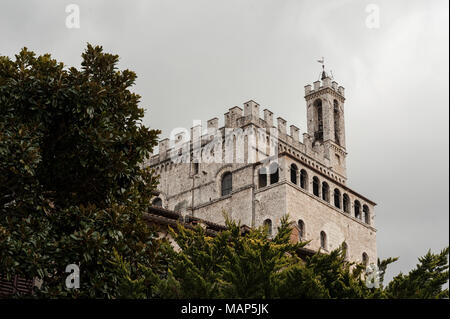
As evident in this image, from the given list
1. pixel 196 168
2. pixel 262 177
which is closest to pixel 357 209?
pixel 262 177

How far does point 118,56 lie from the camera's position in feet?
53.6

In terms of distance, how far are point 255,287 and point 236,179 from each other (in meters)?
34.5

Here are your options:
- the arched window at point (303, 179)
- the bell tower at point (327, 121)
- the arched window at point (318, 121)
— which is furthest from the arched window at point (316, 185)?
the arched window at point (318, 121)

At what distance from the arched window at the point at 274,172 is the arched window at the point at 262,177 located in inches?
19.2

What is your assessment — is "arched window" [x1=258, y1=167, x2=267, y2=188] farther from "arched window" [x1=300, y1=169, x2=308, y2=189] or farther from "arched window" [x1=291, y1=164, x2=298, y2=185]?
"arched window" [x1=300, y1=169, x2=308, y2=189]

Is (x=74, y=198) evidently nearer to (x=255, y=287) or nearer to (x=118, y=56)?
(x=118, y=56)

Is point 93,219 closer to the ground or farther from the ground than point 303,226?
closer to the ground

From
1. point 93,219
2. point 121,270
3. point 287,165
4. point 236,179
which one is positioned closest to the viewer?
point 121,270

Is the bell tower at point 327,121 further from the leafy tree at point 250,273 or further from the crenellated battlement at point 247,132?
the leafy tree at point 250,273

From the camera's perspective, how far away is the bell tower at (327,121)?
180ft

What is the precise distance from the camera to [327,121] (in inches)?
2186

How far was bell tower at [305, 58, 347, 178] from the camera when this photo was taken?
54969mm

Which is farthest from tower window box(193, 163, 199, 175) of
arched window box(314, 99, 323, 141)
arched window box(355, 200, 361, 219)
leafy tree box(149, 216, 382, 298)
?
leafy tree box(149, 216, 382, 298)
